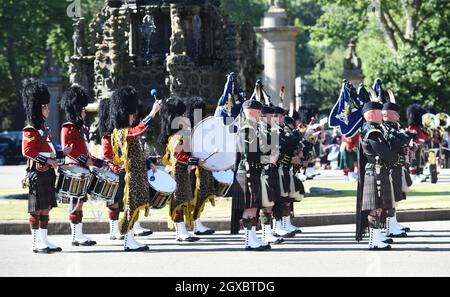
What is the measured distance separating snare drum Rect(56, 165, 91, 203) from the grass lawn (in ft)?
8.52

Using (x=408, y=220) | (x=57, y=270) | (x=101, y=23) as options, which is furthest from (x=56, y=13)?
(x=57, y=270)

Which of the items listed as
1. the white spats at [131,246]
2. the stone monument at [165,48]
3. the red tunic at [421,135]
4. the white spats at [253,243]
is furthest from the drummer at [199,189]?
the red tunic at [421,135]

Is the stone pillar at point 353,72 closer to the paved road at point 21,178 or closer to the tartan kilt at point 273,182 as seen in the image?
the paved road at point 21,178

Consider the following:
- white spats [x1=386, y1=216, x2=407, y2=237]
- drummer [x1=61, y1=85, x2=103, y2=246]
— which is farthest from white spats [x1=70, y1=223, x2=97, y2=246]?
white spats [x1=386, y1=216, x2=407, y2=237]

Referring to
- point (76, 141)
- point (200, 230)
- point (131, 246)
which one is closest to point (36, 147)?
point (76, 141)

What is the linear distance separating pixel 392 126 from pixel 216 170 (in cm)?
232

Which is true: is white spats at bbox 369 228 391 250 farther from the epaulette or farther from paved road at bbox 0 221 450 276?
the epaulette

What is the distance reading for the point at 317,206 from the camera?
19000 millimetres

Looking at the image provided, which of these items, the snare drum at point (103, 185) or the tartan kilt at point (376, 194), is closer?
the tartan kilt at point (376, 194)

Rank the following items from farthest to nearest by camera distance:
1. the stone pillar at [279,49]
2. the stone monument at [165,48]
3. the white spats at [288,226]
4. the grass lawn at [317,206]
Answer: the stone pillar at [279,49], the stone monument at [165,48], the grass lawn at [317,206], the white spats at [288,226]

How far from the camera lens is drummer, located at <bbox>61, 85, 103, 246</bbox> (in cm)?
1484

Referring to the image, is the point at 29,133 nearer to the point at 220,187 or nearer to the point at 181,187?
the point at 181,187

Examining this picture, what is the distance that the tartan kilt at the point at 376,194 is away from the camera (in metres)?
14.1

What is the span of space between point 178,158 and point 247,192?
1684mm
